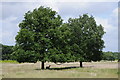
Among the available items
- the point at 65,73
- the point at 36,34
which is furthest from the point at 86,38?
the point at 65,73

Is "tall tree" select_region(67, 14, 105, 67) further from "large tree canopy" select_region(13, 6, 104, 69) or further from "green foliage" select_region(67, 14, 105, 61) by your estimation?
"large tree canopy" select_region(13, 6, 104, 69)

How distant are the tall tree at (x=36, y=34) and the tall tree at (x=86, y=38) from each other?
10.3m

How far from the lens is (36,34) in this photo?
49.5 meters

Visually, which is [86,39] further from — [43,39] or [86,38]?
[43,39]

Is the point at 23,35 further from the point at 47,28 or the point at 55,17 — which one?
the point at 55,17

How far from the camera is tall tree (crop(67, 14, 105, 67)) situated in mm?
60666

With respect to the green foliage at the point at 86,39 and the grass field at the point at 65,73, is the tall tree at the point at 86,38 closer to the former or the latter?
the green foliage at the point at 86,39

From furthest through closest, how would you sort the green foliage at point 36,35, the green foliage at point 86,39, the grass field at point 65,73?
the green foliage at point 86,39
the green foliage at point 36,35
the grass field at point 65,73

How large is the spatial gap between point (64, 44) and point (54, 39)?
353 centimetres

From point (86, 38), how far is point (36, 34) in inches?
684

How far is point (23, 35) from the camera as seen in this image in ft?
156

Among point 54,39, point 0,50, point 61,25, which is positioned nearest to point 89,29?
point 61,25

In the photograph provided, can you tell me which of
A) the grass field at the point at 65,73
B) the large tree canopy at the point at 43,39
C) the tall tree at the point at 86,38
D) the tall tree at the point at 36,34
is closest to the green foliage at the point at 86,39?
the tall tree at the point at 86,38

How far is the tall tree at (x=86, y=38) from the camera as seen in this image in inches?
2388
